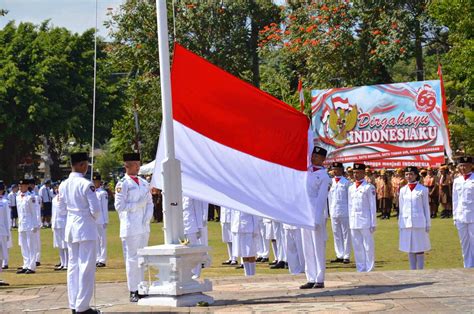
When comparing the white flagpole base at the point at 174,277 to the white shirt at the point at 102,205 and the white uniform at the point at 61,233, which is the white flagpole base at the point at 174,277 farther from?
the white shirt at the point at 102,205

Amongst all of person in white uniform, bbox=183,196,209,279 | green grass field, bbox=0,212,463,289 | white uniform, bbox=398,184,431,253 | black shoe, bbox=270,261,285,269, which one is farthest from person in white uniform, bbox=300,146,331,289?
black shoe, bbox=270,261,285,269

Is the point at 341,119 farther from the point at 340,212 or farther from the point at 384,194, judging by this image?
the point at 340,212

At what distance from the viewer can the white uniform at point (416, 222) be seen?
58.4ft

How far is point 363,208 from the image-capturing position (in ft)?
62.4

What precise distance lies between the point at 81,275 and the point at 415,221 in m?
7.34

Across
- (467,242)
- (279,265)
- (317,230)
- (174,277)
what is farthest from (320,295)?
(279,265)

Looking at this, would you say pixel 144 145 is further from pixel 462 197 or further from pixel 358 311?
pixel 358 311

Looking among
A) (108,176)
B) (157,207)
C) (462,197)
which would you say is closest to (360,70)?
(157,207)

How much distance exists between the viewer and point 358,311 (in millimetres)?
11453

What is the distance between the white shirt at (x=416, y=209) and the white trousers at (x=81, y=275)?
23.0ft

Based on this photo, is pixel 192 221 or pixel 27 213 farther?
pixel 27 213

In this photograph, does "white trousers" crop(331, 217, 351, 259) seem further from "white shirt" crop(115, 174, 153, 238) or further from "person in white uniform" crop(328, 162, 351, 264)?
"white shirt" crop(115, 174, 153, 238)

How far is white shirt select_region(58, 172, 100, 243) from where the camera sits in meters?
12.6

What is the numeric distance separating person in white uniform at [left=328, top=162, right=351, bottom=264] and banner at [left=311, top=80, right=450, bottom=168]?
1225cm
